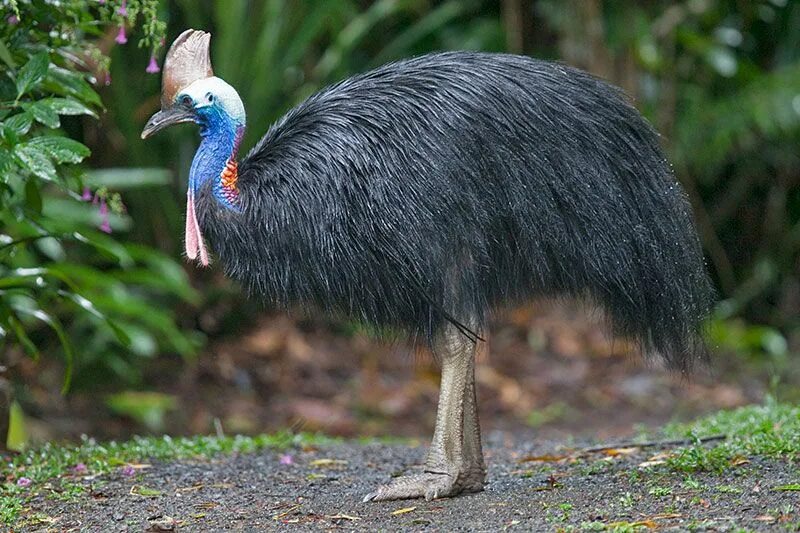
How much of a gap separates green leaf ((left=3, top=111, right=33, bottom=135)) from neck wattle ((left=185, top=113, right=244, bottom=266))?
1.90 feet

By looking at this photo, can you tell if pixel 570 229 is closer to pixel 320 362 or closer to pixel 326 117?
pixel 326 117

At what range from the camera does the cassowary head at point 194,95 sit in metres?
3.95

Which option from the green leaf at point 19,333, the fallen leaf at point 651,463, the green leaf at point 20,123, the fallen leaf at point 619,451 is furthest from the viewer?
the fallen leaf at point 619,451

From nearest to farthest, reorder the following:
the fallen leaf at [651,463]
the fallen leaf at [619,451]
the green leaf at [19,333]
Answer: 1. the fallen leaf at [651,463]
2. the green leaf at [19,333]
3. the fallen leaf at [619,451]

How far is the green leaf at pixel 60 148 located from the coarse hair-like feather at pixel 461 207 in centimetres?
48

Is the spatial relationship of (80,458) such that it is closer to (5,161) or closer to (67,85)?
(5,161)

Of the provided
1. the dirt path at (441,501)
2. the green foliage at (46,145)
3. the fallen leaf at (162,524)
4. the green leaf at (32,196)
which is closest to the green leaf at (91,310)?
the green foliage at (46,145)

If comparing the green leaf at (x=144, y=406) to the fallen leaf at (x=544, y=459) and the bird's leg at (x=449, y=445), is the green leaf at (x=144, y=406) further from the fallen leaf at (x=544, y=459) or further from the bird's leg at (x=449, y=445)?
the bird's leg at (x=449, y=445)

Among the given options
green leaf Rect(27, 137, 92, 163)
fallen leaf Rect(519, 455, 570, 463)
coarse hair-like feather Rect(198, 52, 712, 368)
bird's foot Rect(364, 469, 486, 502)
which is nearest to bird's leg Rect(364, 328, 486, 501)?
bird's foot Rect(364, 469, 486, 502)

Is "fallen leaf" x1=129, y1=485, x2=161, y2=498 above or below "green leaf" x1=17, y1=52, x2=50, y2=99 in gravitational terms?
below

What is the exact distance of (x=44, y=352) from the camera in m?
7.76

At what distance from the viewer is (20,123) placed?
3990mm

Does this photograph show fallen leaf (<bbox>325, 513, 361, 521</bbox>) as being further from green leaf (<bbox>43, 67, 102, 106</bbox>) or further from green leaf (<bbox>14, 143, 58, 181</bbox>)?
green leaf (<bbox>43, 67, 102, 106</bbox>)

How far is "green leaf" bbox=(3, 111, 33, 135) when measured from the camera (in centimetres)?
398
